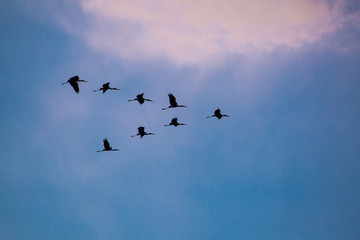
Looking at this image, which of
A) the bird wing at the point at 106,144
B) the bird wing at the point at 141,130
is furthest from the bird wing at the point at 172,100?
the bird wing at the point at 106,144

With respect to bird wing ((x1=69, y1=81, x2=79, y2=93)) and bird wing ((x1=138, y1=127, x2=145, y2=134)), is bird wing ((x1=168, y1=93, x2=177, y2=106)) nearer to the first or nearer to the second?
bird wing ((x1=138, y1=127, x2=145, y2=134))

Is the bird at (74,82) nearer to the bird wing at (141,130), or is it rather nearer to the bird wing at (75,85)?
the bird wing at (75,85)

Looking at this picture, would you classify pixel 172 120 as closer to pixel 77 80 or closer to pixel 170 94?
pixel 170 94

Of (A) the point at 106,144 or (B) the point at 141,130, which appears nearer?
(A) the point at 106,144

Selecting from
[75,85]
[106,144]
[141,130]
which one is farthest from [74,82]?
[141,130]

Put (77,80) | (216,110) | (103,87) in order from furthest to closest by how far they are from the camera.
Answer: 1. (216,110)
2. (103,87)
3. (77,80)

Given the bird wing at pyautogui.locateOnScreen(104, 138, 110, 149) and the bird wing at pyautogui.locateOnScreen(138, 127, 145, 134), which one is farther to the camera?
the bird wing at pyautogui.locateOnScreen(138, 127, 145, 134)

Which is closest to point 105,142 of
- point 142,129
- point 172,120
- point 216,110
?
point 142,129

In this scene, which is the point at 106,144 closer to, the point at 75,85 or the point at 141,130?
the point at 141,130

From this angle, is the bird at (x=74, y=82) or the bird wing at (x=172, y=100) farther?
the bird wing at (x=172, y=100)

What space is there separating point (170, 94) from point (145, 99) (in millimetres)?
3484

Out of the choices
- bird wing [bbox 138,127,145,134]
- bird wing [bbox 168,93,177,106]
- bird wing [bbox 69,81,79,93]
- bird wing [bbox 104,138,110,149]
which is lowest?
bird wing [bbox 104,138,110,149]

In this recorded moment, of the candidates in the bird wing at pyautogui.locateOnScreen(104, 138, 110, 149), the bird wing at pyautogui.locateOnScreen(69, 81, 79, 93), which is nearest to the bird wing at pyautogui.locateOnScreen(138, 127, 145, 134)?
the bird wing at pyautogui.locateOnScreen(104, 138, 110, 149)

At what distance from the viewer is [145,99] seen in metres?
46.2
